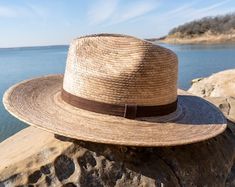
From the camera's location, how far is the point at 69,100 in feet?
7.20

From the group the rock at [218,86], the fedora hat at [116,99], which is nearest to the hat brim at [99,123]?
the fedora hat at [116,99]

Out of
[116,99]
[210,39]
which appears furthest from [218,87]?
[210,39]

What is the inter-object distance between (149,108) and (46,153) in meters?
0.62

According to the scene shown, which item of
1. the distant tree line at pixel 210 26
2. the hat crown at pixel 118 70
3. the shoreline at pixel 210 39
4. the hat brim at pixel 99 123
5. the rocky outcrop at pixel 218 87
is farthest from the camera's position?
the distant tree line at pixel 210 26

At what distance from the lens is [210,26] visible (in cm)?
6444

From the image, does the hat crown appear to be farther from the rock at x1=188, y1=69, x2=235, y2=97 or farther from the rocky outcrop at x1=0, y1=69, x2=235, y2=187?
the rock at x1=188, y1=69, x2=235, y2=97

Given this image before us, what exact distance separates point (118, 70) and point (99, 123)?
0.30 meters

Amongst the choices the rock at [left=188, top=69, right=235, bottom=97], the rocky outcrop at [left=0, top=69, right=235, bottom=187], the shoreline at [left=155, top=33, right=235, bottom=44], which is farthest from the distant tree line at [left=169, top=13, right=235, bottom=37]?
the rocky outcrop at [left=0, top=69, right=235, bottom=187]

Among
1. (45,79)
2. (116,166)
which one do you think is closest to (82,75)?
(116,166)

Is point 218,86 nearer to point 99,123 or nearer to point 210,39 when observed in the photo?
point 99,123

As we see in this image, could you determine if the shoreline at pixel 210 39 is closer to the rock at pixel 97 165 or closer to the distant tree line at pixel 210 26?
the distant tree line at pixel 210 26

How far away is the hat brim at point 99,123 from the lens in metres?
1.93

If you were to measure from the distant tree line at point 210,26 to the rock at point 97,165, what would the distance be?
6344 cm

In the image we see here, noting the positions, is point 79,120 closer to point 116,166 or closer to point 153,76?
point 116,166
